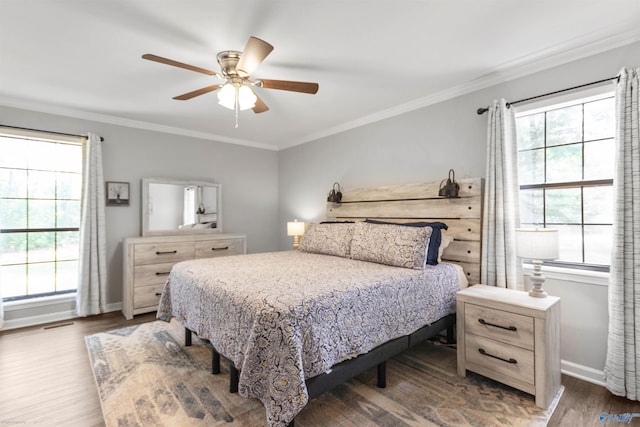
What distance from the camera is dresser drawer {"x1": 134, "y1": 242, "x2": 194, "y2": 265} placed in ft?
12.0

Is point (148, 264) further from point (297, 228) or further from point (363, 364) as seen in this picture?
point (363, 364)

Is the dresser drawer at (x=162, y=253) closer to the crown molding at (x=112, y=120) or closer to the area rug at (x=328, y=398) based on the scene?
the area rug at (x=328, y=398)

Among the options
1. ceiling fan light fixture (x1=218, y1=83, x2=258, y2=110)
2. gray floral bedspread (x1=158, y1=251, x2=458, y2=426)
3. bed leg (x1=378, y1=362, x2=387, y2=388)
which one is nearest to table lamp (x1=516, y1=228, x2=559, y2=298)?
gray floral bedspread (x1=158, y1=251, x2=458, y2=426)

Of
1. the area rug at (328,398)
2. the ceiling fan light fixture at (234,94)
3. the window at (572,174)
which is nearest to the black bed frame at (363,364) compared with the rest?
the area rug at (328,398)

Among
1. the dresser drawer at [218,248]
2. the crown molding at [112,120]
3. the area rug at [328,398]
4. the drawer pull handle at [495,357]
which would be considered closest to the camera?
the area rug at [328,398]

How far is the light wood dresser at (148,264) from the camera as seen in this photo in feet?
11.9

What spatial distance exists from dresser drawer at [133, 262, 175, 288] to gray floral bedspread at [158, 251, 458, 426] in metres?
1.03

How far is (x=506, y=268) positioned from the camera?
2.56m

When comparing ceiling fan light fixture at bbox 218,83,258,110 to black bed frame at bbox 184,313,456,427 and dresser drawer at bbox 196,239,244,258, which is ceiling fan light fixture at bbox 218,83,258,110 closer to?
black bed frame at bbox 184,313,456,427

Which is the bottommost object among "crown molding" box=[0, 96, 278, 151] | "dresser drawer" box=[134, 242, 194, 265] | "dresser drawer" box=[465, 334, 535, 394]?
"dresser drawer" box=[465, 334, 535, 394]

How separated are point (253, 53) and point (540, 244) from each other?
2.26 m

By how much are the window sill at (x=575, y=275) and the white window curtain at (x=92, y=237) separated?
4535 millimetres

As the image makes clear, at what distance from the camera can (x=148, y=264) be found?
372 centimetres

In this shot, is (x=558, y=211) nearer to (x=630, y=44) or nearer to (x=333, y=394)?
(x=630, y=44)
